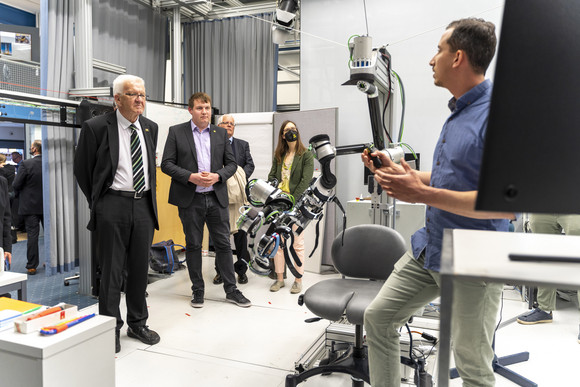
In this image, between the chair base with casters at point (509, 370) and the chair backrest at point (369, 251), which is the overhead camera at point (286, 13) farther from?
the chair base with casters at point (509, 370)

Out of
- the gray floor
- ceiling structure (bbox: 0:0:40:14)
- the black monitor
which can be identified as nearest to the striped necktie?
the gray floor

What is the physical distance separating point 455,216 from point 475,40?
1.78 ft

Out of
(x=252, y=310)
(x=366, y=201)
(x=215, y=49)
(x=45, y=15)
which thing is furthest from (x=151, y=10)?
(x=252, y=310)

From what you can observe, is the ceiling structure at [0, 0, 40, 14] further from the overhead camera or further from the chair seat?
the chair seat

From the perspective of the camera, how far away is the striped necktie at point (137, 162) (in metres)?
2.55

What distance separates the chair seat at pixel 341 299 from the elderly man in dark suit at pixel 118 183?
1.20 m

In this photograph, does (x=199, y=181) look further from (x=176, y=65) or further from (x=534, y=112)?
(x=176, y=65)

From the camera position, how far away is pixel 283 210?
6.84 feet

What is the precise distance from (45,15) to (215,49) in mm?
2088

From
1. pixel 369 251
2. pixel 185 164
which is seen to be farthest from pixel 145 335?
pixel 369 251

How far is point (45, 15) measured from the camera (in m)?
3.88

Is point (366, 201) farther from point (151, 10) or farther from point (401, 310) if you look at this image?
point (151, 10)

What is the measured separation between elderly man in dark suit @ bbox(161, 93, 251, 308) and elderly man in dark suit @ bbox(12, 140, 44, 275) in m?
2.08

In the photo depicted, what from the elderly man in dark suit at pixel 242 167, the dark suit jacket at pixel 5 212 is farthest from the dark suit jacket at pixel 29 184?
the elderly man in dark suit at pixel 242 167
